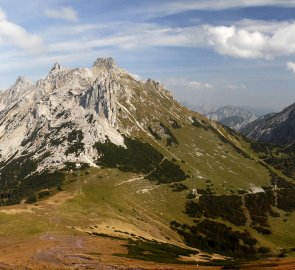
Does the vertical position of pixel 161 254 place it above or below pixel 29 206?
below

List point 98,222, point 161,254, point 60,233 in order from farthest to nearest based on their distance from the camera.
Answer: point 98,222 → point 60,233 → point 161,254

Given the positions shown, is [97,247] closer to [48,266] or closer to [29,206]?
[48,266]

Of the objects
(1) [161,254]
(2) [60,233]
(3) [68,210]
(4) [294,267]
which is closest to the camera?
(4) [294,267]

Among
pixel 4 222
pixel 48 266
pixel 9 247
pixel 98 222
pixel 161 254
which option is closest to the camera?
pixel 48 266

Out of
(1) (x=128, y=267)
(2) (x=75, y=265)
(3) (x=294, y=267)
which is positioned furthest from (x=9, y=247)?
(3) (x=294, y=267)

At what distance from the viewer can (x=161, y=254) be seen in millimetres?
130125

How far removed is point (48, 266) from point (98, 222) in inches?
3251

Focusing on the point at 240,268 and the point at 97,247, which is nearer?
the point at 240,268

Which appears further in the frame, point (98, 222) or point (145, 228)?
point (145, 228)

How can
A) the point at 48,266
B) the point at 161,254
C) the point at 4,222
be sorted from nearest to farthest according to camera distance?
the point at 48,266
the point at 161,254
the point at 4,222

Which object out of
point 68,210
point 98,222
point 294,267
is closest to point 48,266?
point 294,267

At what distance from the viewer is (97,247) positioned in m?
118

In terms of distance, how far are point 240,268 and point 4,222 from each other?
9278 centimetres

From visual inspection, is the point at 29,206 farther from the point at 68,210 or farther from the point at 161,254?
the point at 161,254
